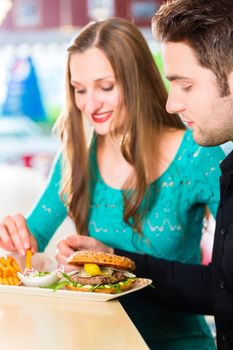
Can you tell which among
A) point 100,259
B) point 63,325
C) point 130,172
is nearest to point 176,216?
point 130,172

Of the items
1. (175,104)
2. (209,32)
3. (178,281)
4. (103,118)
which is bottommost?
(178,281)

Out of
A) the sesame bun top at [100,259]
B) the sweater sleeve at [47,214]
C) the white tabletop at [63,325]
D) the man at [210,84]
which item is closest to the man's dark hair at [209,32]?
the man at [210,84]

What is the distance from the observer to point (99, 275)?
5.67ft

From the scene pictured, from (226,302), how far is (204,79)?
514mm

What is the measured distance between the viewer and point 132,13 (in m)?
5.51

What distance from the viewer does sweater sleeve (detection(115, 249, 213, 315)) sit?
194 centimetres

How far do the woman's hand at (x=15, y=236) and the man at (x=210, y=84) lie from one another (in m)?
0.53

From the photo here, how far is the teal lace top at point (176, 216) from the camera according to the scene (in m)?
2.18

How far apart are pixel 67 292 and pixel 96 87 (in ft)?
2.64

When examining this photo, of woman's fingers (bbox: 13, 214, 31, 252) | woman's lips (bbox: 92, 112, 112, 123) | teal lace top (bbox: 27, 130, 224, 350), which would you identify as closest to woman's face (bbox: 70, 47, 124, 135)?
woman's lips (bbox: 92, 112, 112, 123)

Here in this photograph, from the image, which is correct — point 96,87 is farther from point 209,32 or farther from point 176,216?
point 209,32

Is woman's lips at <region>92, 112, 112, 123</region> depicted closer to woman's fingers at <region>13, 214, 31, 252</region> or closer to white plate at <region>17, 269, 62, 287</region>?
woman's fingers at <region>13, 214, 31, 252</region>

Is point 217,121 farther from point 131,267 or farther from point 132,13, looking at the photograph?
point 132,13

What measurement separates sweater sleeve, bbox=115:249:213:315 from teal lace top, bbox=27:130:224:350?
0.21m
